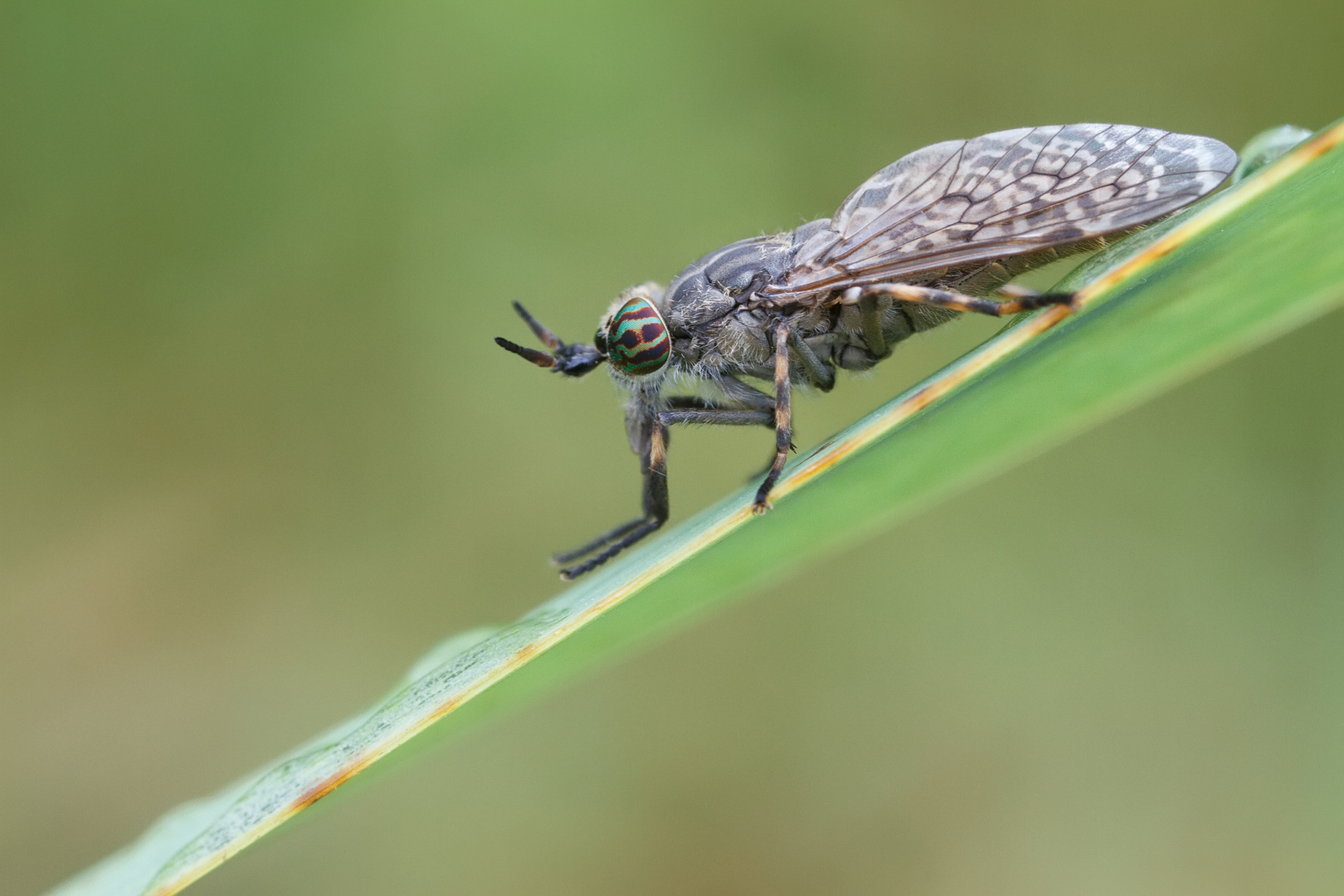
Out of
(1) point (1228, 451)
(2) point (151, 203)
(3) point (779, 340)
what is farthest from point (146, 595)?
(1) point (1228, 451)

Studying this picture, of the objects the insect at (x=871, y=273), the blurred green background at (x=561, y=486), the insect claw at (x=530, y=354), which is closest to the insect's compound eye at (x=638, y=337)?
the insect at (x=871, y=273)

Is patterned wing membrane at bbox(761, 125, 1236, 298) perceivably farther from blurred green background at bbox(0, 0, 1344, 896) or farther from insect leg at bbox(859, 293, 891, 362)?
blurred green background at bbox(0, 0, 1344, 896)

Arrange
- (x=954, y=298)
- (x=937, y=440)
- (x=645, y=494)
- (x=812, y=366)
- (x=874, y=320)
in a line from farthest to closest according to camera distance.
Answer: (x=645, y=494) < (x=812, y=366) < (x=874, y=320) < (x=954, y=298) < (x=937, y=440)

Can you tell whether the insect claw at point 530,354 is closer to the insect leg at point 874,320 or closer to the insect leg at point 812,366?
the insect leg at point 812,366

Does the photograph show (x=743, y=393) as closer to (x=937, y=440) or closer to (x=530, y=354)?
(x=530, y=354)

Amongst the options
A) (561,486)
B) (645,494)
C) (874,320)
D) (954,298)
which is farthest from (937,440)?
(561,486)

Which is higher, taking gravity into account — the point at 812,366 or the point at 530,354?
the point at 530,354
